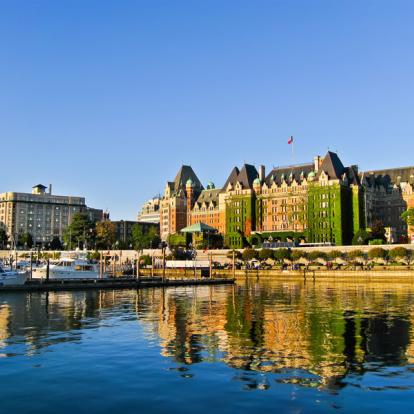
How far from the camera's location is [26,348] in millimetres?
28359

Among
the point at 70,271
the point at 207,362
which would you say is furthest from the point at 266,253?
the point at 207,362

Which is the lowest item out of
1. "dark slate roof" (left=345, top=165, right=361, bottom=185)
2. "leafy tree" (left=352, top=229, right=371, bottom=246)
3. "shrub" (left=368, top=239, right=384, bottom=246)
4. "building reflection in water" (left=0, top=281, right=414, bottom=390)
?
"building reflection in water" (left=0, top=281, right=414, bottom=390)

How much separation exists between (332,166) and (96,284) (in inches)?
3889

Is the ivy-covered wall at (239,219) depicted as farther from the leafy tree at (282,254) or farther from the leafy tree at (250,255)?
the leafy tree at (282,254)

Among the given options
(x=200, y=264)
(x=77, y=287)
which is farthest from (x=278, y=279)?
(x=77, y=287)

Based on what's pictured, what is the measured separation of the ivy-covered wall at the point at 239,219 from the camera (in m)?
175

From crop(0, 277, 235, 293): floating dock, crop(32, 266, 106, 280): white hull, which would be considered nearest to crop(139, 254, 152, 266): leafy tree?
crop(0, 277, 235, 293): floating dock

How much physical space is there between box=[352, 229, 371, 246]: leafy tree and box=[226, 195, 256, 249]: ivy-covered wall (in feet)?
131

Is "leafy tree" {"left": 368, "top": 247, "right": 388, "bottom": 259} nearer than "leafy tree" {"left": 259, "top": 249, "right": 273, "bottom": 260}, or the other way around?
"leafy tree" {"left": 368, "top": 247, "right": 388, "bottom": 259}

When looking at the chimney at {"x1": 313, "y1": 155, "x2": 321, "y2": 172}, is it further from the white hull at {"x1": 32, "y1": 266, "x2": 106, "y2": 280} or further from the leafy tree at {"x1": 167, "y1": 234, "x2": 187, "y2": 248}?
the white hull at {"x1": 32, "y1": 266, "x2": 106, "y2": 280}

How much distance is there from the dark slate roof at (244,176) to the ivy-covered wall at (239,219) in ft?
19.3

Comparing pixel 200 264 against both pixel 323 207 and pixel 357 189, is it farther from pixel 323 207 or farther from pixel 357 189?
pixel 357 189

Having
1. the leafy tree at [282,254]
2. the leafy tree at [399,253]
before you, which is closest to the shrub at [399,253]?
the leafy tree at [399,253]

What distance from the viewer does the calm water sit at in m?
18.8
